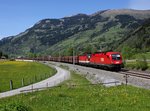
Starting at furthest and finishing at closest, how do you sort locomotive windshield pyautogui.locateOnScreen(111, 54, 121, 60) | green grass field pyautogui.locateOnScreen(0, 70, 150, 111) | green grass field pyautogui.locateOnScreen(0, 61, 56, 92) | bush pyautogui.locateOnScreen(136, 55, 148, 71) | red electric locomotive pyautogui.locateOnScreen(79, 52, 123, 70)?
bush pyautogui.locateOnScreen(136, 55, 148, 71), locomotive windshield pyautogui.locateOnScreen(111, 54, 121, 60), red electric locomotive pyautogui.locateOnScreen(79, 52, 123, 70), green grass field pyautogui.locateOnScreen(0, 61, 56, 92), green grass field pyautogui.locateOnScreen(0, 70, 150, 111)

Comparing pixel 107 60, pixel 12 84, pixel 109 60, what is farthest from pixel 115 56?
pixel 12 84

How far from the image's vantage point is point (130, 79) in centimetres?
5188

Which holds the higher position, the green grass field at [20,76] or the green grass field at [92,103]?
the green grass field at [92,103]

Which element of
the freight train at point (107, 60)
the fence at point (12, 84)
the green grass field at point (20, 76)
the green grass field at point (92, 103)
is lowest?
the green grass field at point (20, 76)

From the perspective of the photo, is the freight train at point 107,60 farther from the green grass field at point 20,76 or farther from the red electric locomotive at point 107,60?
the green grass field at point 20,76

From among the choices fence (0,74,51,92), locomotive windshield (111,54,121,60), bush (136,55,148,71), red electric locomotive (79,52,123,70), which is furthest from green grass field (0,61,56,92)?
bush (136,55,148,71)

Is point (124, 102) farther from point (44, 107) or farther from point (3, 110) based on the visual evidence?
point (3, 110)

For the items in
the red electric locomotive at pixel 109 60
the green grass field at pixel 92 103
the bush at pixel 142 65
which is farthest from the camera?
the bush at pixel 142 65

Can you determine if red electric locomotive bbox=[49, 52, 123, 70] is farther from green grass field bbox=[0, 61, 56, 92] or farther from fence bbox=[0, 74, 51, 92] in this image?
fence bbox=[0, 74, 51, 92]

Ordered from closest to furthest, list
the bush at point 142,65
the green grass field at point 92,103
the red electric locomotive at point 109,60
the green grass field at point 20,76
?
1. the green grass field at point 92,103
2. the green grass field at point 20,76
3. the red electric locomotive at point 109,60
4. the bush at point 142,65

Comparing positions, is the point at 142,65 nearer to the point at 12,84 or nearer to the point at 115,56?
the point at 115,56

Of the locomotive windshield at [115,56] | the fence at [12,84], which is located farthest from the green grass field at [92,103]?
the locomotive windshield at [115,56]

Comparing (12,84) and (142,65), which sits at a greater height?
(142,65)

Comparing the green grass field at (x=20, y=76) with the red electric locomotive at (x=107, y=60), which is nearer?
the green grass field at (x=20, y=76)
